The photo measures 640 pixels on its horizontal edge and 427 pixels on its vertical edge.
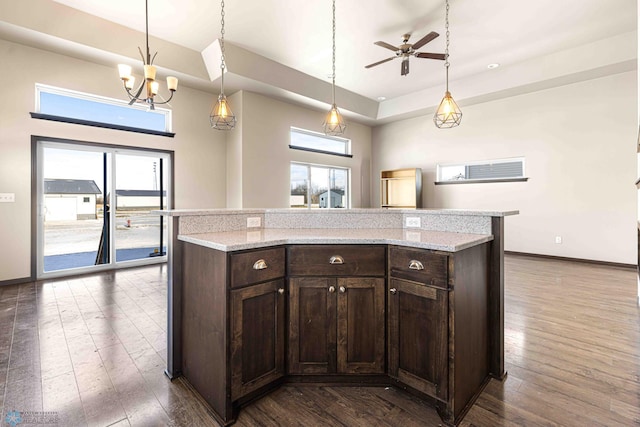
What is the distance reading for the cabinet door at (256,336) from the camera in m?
1.54

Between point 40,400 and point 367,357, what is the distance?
1.85 metres

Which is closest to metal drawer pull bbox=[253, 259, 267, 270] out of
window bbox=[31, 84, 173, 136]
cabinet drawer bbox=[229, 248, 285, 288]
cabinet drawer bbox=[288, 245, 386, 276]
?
cabinet drawer bbox=[229, 248, 285, 288]

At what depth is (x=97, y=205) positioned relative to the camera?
4.83 metres

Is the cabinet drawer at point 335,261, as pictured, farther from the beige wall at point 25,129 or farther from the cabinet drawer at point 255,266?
the beige wall at point 25,129

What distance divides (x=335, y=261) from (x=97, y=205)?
4809 mm

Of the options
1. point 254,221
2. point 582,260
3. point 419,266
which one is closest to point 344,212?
point 254,221

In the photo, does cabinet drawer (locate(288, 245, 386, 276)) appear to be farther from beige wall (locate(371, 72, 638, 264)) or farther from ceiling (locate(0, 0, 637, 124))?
beige wall (locate(371, 72, 638, 264))

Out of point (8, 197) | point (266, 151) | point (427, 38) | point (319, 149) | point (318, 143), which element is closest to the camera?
point (427, 38)

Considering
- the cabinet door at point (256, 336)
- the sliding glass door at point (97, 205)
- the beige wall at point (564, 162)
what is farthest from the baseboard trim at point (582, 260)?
the sliding glass door at point (97, 205)

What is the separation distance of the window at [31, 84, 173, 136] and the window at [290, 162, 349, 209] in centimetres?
270

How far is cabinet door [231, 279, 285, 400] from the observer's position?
1541mm

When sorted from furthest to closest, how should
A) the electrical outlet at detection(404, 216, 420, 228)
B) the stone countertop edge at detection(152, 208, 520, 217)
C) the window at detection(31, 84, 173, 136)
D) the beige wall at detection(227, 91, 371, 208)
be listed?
the beige wall at detection(227, 91, 371, 208) → the window at detection(31, 84, 173, 136) → the electrical outlet at detection(404, 216, 420, 228) → the stone countertop edge at detection(152, 208, 520, 217)

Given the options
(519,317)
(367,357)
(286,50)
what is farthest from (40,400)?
(286,50)

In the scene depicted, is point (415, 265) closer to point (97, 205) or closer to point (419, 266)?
point (419, 266)
